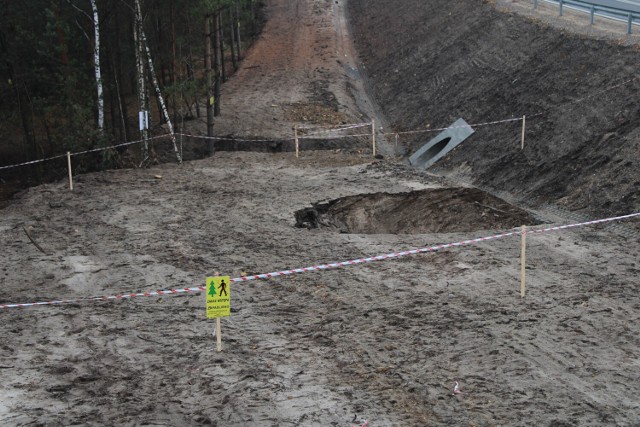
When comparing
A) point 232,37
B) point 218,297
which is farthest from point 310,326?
point 232,37

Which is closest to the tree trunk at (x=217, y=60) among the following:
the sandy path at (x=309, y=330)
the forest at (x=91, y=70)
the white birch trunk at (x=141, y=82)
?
the forest at (x=91, y=70)

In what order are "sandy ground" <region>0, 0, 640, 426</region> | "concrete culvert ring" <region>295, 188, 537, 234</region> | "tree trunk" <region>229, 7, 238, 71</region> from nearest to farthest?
"sandy ground" <region>0, 0, 640, 426</region> < "concrete culvert ring" <region>295, 188, 537, 234</region> < "tree trunk" <region>229, 7, 238, 71</region>

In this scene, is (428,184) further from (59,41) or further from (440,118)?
(59,41)

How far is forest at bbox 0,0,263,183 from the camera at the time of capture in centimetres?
2669

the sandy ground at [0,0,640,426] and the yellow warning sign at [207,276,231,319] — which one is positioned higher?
the yellow warning sign at [207,276,231,319]

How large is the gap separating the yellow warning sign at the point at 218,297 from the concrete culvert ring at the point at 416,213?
7.69 m

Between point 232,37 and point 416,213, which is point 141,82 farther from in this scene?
point 232,37

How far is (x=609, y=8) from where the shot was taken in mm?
26891

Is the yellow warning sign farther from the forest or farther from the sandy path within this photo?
the forest

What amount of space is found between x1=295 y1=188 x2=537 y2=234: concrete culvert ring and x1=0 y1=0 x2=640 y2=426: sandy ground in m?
0.13

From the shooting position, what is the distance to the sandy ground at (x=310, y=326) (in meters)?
8.65

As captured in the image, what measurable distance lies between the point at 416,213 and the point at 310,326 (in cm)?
811

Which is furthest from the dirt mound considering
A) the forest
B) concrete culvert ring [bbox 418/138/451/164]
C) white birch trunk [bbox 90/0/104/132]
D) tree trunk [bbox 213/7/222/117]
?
white birch trunk [bbox 90/0/104/132]

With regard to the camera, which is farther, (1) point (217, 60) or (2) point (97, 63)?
(1) point (217, 60)
